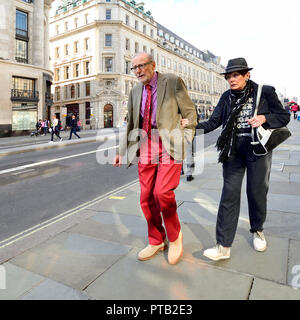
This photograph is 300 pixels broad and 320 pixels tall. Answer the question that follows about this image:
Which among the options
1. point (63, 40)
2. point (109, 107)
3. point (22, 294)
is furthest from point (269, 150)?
point (63, 40)

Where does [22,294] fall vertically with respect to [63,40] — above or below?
below

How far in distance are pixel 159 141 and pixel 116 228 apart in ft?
5.00

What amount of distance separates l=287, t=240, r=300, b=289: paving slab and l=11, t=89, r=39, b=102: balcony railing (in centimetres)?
2841

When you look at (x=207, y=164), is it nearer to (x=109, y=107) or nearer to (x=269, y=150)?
(x=269, y=150)

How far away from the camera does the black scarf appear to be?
2.66 meters

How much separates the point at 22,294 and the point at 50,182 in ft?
15.7

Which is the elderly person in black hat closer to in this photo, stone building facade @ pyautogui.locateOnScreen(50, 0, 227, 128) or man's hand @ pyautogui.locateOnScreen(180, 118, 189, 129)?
man's hand @ pyautogui.locateOnScreen(180, 118, 189, 129)

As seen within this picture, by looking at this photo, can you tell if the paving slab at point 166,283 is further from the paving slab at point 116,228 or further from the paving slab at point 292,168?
the paving slab at point 292,168

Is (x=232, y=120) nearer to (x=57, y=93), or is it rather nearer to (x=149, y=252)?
(x=149, y=252)

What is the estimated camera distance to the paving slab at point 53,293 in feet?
6.98

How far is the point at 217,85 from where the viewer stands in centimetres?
9225

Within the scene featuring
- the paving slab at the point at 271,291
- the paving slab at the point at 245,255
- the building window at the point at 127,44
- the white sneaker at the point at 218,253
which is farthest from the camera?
the building window at the point at 127,44

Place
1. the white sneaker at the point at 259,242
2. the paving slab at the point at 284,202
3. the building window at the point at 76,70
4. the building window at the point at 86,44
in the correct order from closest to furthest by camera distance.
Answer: the white sneaker at the point at 259,242, the paving slab at the point at 284,202, the building window at the point at 86,44, the building window at the point at 76,70

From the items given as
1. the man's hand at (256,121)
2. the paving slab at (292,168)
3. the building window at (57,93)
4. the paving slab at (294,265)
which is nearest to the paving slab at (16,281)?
the paving slab at (294,265)
